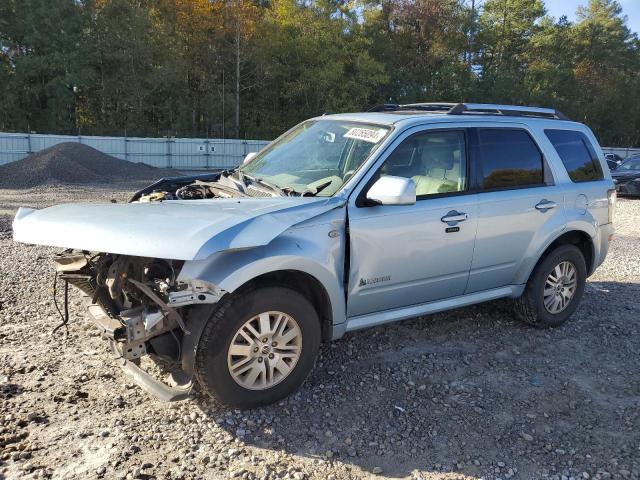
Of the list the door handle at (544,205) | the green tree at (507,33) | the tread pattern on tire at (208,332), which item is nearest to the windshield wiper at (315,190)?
the tread pattern on tire at (208,332)

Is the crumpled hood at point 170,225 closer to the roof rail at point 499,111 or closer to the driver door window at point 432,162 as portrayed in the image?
the driver door window at point 432,162

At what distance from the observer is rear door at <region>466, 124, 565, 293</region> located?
4633mm

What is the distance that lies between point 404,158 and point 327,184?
0.68 meters

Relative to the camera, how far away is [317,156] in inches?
178

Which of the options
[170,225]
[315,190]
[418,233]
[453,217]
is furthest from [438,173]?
[170,225]

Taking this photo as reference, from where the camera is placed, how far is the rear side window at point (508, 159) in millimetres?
4703

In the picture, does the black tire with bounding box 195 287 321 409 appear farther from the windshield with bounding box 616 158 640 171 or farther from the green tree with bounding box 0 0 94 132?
the green tree with bounding box 0 0 94 132

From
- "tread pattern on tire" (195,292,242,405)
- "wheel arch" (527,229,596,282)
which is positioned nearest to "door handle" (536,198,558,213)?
"wheel arch" (527,229,596,282)

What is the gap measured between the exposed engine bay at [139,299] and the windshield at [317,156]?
1191mm

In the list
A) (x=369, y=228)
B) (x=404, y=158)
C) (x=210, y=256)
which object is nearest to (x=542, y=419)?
(x=369, y=228)

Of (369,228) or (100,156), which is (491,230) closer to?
(369,228)

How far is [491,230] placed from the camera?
4.63 meters

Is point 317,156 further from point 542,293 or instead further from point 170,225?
point 542,293

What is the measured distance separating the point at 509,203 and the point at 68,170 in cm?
1705
